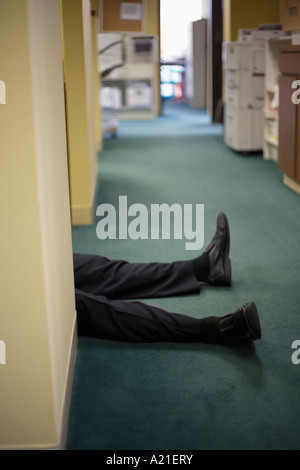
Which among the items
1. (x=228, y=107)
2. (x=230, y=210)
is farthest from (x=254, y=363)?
(x=228, y=107)

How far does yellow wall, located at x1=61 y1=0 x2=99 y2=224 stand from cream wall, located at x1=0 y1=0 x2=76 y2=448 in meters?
1.85

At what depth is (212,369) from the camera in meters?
1.88

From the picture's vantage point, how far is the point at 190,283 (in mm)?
2488

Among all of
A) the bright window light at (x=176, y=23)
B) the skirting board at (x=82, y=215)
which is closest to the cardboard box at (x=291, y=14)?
the skirting board at (x=82, y=215)

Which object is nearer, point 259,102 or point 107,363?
point 107,363

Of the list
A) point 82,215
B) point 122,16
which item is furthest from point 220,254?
point 122,16

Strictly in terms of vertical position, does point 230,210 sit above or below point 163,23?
below

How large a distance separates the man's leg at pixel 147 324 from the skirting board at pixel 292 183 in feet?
7.91

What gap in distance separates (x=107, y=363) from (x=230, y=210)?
6.96ft

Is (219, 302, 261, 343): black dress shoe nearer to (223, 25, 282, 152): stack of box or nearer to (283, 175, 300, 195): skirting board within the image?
(283, 175, 300, 195): skirting board

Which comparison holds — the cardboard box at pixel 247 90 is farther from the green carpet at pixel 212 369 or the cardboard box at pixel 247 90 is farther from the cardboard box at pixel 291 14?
the green carpet at pixel 212 369

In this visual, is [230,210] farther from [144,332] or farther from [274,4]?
[274,4]

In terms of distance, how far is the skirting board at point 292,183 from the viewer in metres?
4.27

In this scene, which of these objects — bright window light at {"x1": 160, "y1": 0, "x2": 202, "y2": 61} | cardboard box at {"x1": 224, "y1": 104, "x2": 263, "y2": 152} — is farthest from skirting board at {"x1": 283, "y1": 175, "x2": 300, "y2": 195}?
bright window light at {"x1": 160, "y1": 0, "x2": 202, "y2": 61}
